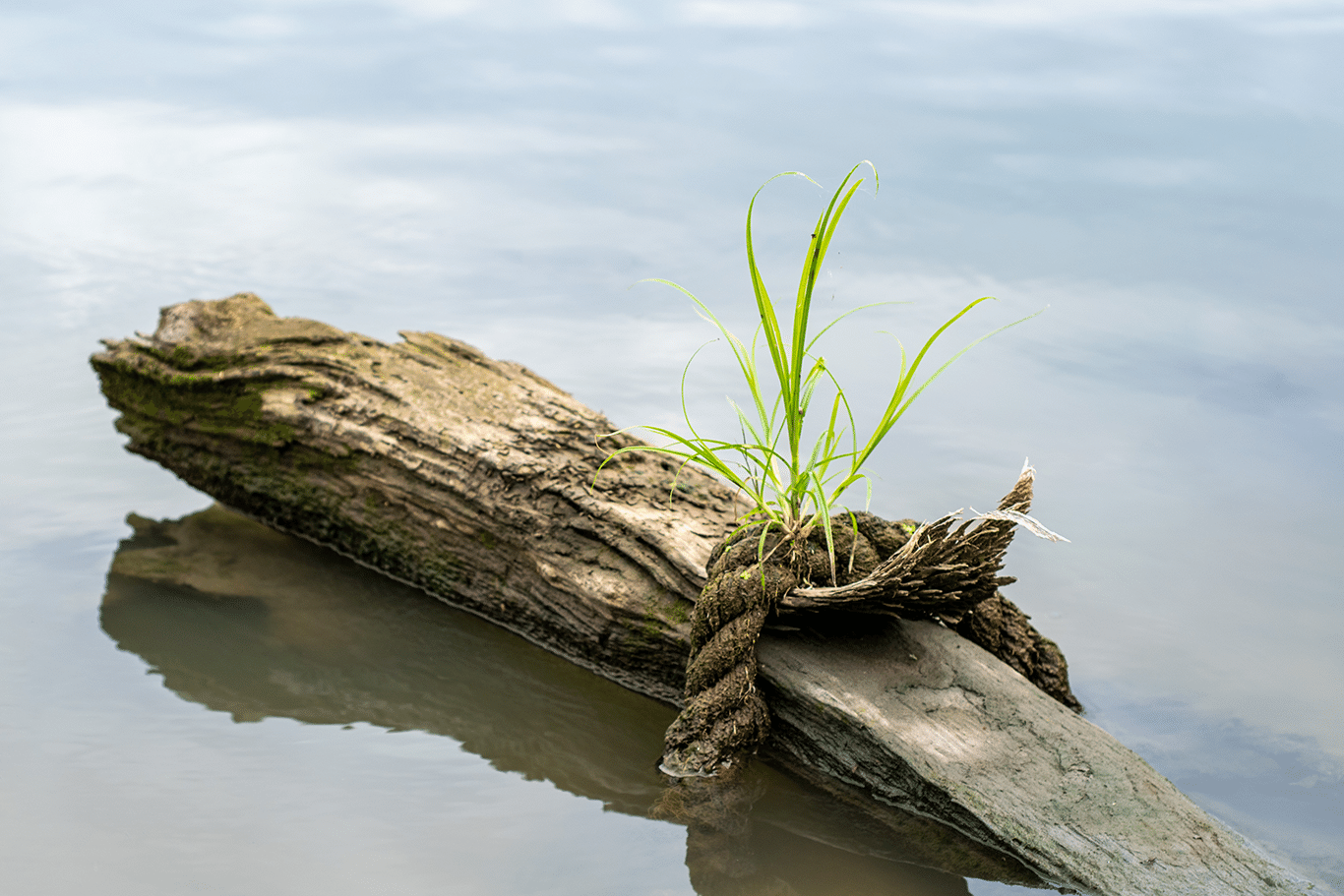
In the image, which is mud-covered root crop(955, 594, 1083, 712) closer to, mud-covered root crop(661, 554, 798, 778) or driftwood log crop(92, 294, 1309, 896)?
driftwood log crop(92, 294, 1309, 896)

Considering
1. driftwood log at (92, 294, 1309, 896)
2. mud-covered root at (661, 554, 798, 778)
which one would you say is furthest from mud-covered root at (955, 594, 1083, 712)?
mud-covered root at (661, 554, 798, 778)

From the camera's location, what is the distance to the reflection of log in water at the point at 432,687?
2613 mm

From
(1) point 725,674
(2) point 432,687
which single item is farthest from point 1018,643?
(2) point 432,687

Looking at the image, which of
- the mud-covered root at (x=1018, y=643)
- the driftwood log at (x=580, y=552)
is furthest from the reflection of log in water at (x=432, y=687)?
the mud-covered root at (x=1018, y=643)

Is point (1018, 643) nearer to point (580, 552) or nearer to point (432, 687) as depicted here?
point (580, 552)

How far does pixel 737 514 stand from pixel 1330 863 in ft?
5.45

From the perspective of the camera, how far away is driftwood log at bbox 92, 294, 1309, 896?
2.53 metres

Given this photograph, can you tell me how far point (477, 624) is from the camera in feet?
11.8

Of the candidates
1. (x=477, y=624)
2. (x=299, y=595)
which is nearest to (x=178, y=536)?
(x=299, y=595)

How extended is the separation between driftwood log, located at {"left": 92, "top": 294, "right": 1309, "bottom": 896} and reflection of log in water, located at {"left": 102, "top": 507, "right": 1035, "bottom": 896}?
0.26 feet

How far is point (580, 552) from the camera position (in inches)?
129

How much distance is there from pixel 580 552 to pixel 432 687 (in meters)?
0.59

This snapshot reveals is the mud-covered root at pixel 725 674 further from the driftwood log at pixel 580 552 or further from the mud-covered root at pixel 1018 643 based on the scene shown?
the mud-covered root at pixel 1018 643

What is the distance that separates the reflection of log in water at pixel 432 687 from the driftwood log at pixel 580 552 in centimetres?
8
